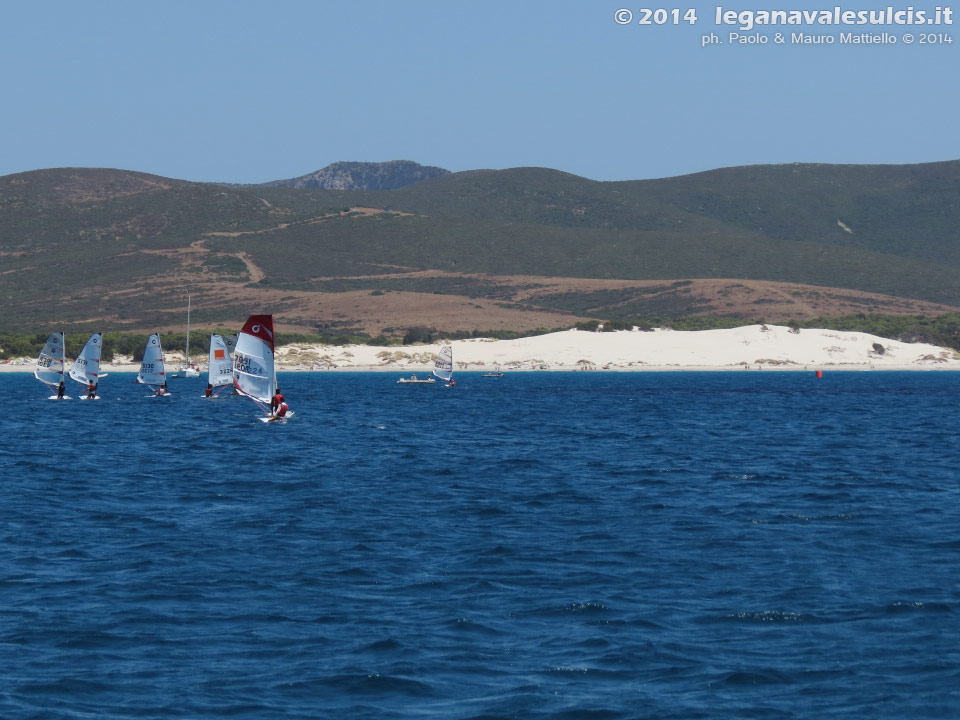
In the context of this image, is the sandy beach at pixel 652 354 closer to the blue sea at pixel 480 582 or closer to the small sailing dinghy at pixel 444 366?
the small sailing dinghy at pixel 444 366

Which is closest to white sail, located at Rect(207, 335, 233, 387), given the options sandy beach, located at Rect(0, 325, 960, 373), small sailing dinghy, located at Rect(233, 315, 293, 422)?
small sailing dinghy, located at Rect(233, 315, 293, 422)

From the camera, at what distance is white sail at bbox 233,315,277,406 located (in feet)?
161

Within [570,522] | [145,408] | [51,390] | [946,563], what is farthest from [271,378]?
[51,390]

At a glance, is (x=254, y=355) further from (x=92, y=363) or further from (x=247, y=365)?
(x=92, y=363)

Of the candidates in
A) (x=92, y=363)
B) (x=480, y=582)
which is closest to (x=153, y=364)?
(x=92, y=363)

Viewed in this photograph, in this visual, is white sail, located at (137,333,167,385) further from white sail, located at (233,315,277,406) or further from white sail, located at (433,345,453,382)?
white sail, located at (233,315,277,406)

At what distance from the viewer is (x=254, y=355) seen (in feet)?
162

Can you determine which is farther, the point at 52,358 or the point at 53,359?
the point at 53,359

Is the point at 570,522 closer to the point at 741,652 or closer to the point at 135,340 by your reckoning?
the point at 741,652

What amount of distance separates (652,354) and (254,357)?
9667 centimetres

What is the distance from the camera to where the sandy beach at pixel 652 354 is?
138 m

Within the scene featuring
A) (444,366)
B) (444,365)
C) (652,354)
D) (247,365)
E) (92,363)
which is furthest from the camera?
(652,354)

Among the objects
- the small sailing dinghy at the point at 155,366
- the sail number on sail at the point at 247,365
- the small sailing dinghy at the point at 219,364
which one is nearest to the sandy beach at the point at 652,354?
the small sailing dinghy at the point at 155,366

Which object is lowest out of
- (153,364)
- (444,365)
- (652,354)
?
(153,364)
